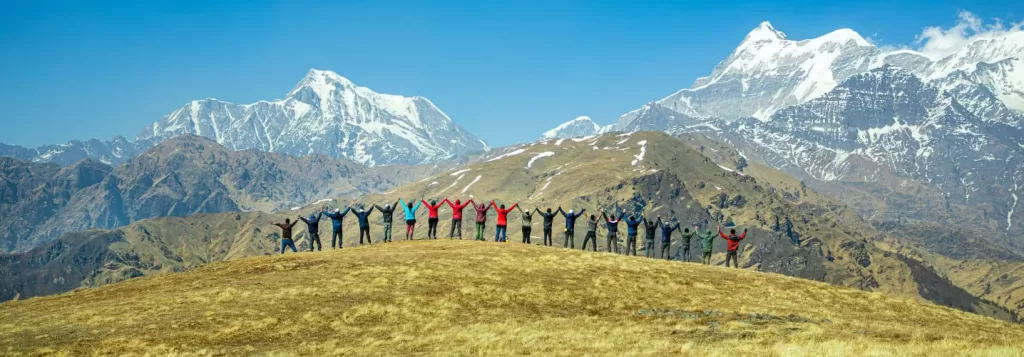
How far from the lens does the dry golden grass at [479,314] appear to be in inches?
1052

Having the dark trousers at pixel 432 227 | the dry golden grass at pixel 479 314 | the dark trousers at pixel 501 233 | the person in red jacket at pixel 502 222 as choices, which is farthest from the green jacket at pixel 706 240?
the dark trousers at pixel 432 227

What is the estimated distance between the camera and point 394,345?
27.9 metres

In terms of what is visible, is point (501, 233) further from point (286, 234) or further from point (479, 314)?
point (479, 314)

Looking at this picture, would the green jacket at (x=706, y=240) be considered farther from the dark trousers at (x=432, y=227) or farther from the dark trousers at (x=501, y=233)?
the dark trousers at (x=432, y=227)

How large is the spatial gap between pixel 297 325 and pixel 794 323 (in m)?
21.3

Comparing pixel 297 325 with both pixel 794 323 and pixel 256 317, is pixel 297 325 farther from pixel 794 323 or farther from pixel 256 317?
pixel 794 323

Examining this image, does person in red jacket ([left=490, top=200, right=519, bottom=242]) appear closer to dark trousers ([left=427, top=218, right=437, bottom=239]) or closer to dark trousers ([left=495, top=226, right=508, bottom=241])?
dark trousers ([left=495, top=226, right=508, bottom=241])

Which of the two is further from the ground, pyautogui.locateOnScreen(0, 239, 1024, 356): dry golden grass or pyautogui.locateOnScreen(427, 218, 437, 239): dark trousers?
pyautogui.locateOnScreen(427, 218, 437, 239): dark trousers

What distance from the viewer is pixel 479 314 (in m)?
33.9

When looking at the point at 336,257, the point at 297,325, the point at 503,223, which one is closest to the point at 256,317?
the point at 297,325

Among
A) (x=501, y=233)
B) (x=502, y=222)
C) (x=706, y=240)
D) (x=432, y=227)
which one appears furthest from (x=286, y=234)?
(x=706, y=240)

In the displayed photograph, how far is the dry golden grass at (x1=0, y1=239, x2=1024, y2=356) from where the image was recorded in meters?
26.7

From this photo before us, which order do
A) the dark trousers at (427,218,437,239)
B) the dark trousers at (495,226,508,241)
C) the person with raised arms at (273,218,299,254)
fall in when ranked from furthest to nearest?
the dark trousers at (495,226,508,241)
the dark trousers at (427,218,437,239)
the person with raised arms at (273,218,299,254)

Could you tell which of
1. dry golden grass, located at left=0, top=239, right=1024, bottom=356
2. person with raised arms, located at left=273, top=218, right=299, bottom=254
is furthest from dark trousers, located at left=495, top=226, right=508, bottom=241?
person with raised arms, located at left=273, top=218, right=299, bottom=254
